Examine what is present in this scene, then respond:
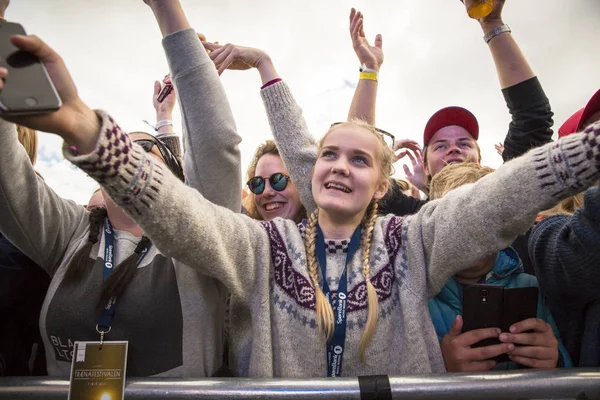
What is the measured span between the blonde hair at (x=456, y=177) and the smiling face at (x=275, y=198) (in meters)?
0.71

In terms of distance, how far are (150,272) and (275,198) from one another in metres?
1.00

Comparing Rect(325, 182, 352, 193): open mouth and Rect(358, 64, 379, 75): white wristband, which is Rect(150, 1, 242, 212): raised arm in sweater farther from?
Rect(358, 64, 379, 75): white wristband

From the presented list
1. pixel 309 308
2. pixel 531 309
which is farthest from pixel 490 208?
pixel 309 308

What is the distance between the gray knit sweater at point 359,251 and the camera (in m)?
1.03

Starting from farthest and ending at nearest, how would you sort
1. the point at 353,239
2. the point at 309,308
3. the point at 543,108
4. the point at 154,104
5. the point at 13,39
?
the point at 154,104 < the point at 543,108 < the point at 353,239 < the point at 309,308 < the point at 13,39

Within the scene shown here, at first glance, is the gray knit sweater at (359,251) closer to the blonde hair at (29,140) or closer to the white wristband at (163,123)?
the blonde hair at (29,140)

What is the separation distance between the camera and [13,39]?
2.54 ft

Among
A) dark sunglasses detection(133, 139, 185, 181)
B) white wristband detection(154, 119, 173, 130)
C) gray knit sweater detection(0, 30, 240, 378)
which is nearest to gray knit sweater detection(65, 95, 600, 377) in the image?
gray knit sweater detection(0, 30, 240, 378)

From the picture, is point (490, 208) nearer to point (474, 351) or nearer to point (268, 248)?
point (474, 351)

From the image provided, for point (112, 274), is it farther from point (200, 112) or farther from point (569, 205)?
point (569, 205)

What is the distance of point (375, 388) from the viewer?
3.39 feet

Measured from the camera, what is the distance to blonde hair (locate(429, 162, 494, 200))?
166 cm

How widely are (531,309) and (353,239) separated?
0.58 meters

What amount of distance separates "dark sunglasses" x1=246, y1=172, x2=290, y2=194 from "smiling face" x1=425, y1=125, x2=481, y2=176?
902mm
